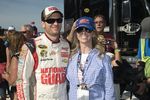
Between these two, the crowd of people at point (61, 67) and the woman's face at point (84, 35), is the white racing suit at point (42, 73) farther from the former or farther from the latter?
the woman's face at point (84, 35)

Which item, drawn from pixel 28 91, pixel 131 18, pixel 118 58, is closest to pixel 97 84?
pixel 28 91

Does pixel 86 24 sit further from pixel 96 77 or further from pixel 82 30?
pixel 96 77

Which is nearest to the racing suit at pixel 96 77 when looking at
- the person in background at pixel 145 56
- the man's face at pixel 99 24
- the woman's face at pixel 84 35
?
the woman's face at pixel 84 35

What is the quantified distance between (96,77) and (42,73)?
1.35 ft

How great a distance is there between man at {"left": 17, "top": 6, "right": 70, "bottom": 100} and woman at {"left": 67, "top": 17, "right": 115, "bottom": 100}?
86 millimetres

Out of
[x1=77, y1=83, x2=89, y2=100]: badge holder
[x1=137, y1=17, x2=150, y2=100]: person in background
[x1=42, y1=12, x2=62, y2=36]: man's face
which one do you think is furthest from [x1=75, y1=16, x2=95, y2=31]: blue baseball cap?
[x1=137, y1=17, x2=150, y2=100]: person in background

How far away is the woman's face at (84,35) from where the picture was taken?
3254 mm

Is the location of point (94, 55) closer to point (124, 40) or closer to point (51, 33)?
point (51, 33)

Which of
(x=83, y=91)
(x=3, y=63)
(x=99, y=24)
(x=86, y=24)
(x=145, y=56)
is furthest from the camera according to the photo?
(x=3, y=63)

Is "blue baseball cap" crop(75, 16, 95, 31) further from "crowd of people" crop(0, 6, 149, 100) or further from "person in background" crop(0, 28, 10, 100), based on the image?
"person in background" crop(0, 28, 10, 100)

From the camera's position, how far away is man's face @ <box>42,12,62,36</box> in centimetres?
322

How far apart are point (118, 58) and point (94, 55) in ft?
5.51

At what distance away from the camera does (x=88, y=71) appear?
10.5ft

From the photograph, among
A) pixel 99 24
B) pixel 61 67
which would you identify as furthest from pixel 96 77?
pixel 99 24
